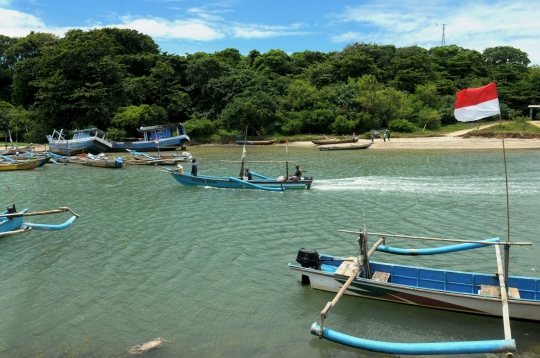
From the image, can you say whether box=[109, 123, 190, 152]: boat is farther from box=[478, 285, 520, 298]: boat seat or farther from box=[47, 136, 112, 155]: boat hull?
box=[478, 285, 520, 298]: boat seat

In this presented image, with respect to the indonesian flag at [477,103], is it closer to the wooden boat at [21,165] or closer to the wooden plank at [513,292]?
the wooden plank at [513,292]

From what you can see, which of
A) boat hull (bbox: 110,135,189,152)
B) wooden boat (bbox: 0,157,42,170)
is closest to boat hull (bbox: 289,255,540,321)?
wooden boat (bbox: 0,157,42,170)

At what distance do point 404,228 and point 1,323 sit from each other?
43.4ft

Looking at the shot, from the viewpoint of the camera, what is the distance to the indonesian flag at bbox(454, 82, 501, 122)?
Answer: 27.2 ft

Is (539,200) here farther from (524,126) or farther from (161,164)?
(524,126)

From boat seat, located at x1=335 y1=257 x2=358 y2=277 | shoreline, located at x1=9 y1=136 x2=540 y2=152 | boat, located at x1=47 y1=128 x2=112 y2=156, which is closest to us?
boat seat, located at x1=335 y1=257 x2=358 y2=277

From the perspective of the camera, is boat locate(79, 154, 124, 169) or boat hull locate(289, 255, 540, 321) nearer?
boat hull locate(289, 255, 540, 321)

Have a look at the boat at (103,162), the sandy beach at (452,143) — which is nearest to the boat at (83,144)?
the boat at (103,162)

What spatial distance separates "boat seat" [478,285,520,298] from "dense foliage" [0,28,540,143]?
48.1 meters

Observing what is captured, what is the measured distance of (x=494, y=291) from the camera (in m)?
8.97

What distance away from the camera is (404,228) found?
15.9 metres

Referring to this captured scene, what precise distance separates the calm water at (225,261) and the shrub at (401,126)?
27.9m

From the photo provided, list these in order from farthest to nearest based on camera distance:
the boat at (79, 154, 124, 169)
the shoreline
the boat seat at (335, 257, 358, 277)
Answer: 1. the shoreline
2. the boat at (79, 154, 124, 169)
3. the boat seat at (335, 257, 358, 277)

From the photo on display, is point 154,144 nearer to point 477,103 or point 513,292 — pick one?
point 477,103
